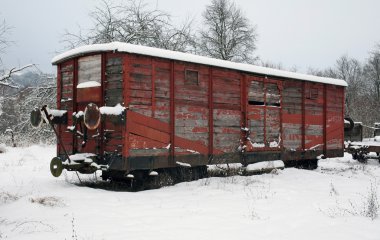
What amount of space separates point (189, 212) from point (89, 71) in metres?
4.33

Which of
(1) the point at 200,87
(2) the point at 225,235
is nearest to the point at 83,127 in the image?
(1) the point at 200,87

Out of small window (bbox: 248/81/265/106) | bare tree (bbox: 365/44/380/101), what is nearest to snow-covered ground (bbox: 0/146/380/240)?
small window (bbox: 248/81/265/106)

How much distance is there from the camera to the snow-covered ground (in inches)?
189

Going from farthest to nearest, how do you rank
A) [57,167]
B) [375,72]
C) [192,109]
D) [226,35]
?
[375,72]
[226,35]
[192,109]
[57,167]

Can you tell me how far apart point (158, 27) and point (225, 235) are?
1632cm

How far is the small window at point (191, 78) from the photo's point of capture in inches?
364

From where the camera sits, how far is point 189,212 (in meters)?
6.04

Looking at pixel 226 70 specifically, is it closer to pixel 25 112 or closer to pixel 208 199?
pixel 208 199

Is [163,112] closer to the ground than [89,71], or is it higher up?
closer to the ground

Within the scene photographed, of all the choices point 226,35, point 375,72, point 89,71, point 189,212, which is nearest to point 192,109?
point 89,71

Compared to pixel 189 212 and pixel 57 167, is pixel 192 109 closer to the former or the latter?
pixel 57 167

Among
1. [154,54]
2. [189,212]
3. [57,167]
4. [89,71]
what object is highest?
[154,54]

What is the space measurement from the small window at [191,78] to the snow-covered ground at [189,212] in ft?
7.74

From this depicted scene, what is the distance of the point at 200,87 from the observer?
9.56 meters
